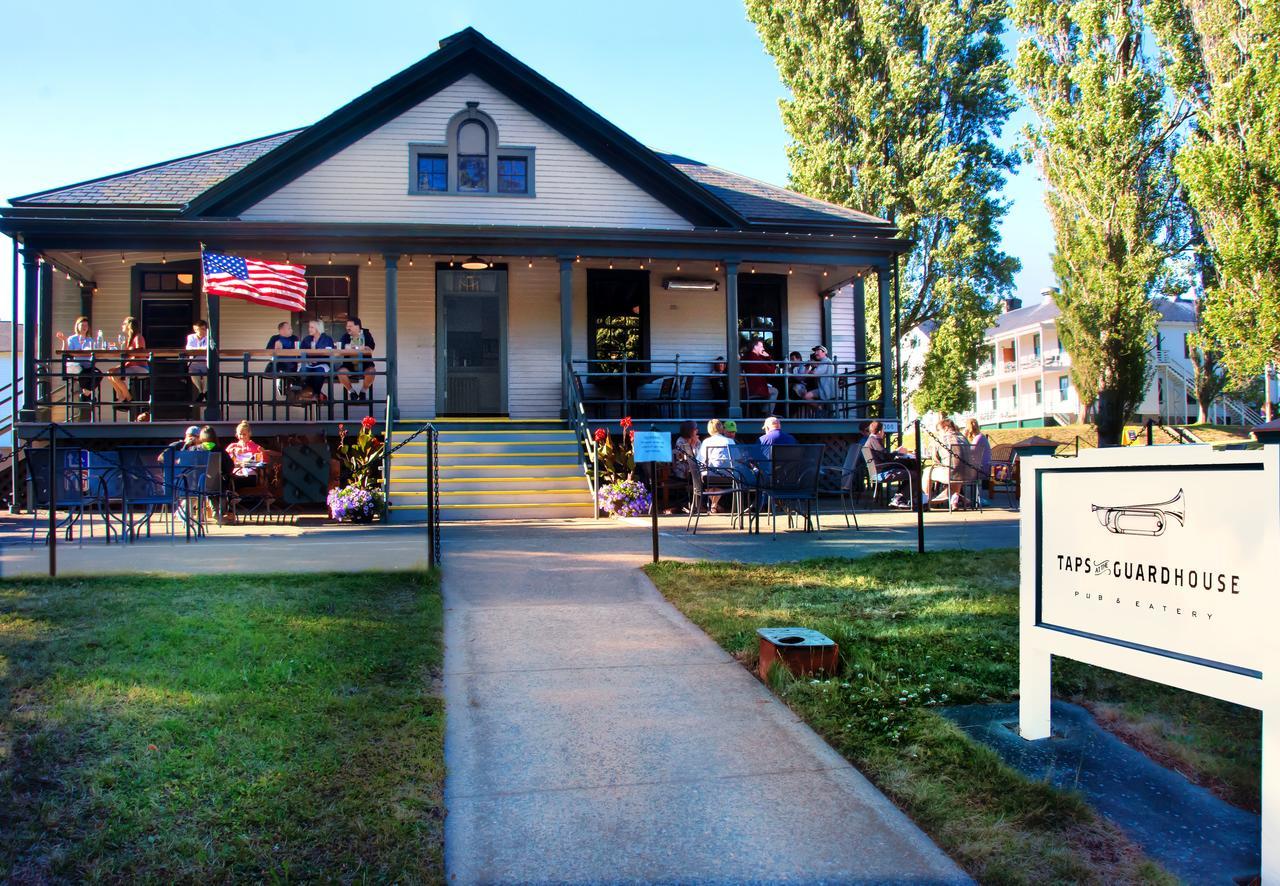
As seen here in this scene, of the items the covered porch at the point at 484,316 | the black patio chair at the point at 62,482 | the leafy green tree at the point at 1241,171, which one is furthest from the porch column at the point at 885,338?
the black patio chair at the point at 62,482

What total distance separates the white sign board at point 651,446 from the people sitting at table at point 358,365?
7.34m

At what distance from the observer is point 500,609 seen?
627 centimetres

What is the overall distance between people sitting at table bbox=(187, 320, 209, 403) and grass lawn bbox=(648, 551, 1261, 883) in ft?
35.0

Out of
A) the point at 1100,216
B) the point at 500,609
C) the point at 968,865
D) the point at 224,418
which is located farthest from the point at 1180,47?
the point at 968,865

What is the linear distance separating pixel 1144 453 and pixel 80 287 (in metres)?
18.2

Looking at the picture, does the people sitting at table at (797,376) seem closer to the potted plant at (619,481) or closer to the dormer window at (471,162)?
the potted plant at (619,481)

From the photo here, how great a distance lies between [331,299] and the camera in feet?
56.2

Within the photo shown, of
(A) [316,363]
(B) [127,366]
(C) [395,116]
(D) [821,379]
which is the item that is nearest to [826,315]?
(D) [821,379]

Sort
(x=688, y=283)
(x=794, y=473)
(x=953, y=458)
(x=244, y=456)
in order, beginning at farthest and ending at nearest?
(x=688, y=283)
(x=953, y=458)
(x=244, y=456)
(x=794, y=473)

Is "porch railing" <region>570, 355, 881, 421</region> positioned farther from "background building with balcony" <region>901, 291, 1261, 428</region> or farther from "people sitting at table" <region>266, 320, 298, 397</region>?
"background building with balcony" <region>901, 291, 1261, 428</region>

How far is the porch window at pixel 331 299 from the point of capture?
17062 mm

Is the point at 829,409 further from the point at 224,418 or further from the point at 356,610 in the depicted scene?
the point at 356,610

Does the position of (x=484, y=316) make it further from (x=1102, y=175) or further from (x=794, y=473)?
(x=1102, y=175)

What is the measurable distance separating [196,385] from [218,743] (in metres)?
13.1
